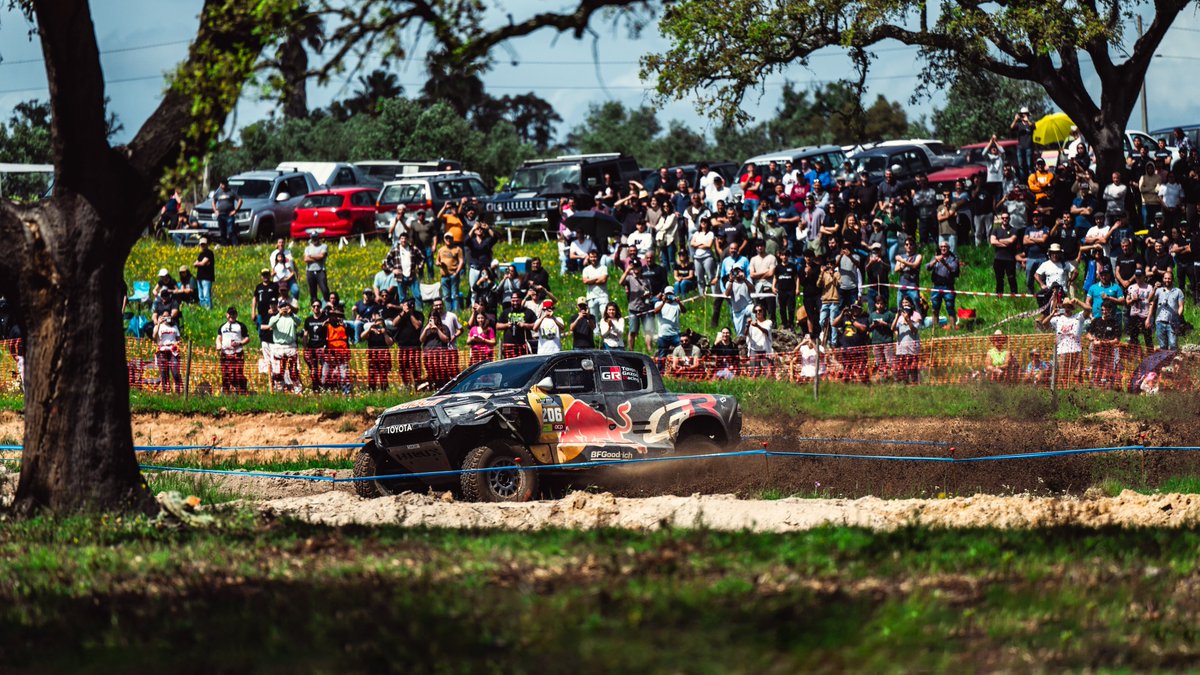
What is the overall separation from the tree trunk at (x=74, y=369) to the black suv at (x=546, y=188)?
25.3 m

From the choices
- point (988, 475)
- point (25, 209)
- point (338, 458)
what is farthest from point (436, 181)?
point (25, 209)

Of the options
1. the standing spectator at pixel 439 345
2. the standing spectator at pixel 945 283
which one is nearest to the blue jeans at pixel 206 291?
the standing spectator at pixel 439 345

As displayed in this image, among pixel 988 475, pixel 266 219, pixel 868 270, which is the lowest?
pixel 988 475

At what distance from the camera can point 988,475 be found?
60.3ft

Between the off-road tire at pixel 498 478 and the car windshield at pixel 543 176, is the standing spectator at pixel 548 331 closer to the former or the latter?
the off-road tire at pixel 498 478

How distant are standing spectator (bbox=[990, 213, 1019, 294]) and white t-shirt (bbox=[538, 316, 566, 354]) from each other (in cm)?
810

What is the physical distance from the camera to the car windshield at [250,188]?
137 ft

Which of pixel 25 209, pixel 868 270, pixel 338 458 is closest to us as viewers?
pixel 25 209

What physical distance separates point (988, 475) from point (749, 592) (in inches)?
404

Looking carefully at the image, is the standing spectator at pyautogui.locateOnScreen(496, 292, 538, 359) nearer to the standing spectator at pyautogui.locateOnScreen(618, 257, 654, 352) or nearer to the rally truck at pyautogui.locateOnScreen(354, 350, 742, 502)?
the standing spectator at pyautogui.locateOnScreen(618, 257, 654, 352)

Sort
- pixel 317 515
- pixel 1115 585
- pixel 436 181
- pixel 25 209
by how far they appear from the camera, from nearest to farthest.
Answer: pixel 1115 585 → pixel 25 209 → pixel 317 515 → pixel 436 181

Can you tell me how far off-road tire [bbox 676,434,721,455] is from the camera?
17.5 meters

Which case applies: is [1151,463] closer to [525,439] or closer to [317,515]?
[525,439]

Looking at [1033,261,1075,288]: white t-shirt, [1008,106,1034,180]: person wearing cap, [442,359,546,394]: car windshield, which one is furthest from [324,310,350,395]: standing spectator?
[1008,106,1034,180]: person wearing cap
